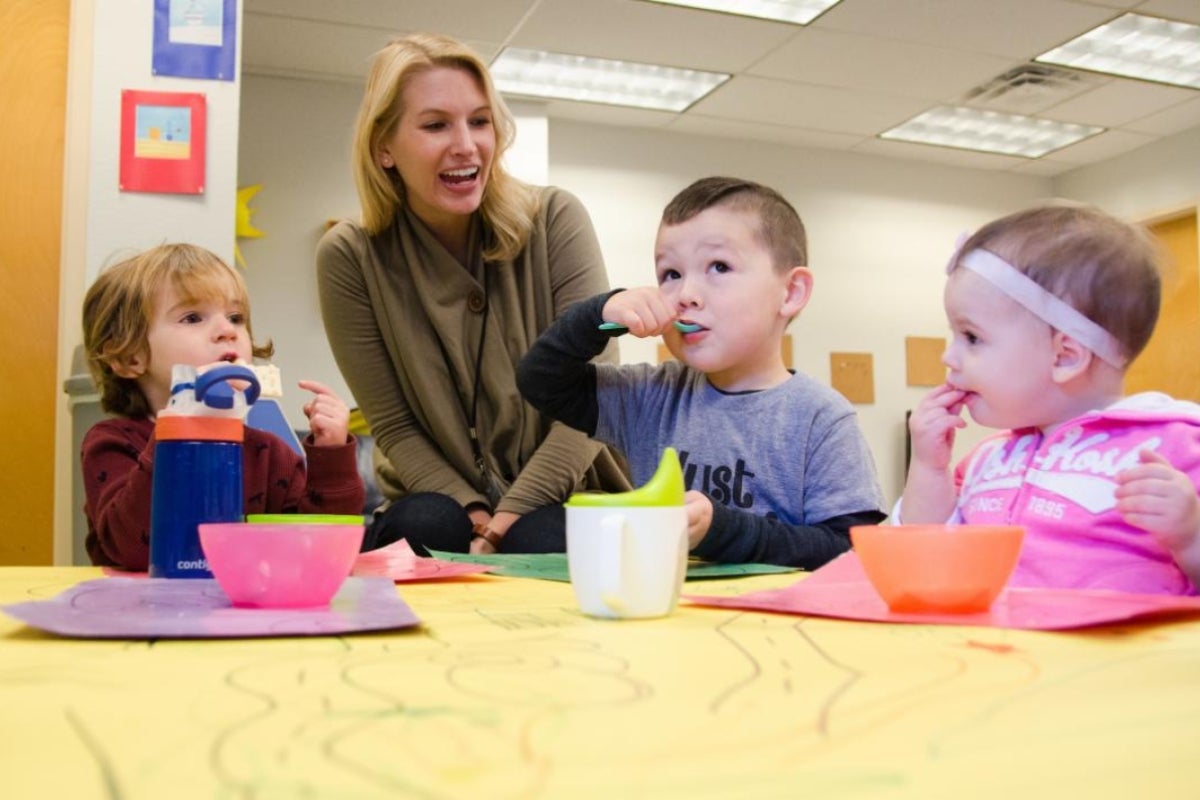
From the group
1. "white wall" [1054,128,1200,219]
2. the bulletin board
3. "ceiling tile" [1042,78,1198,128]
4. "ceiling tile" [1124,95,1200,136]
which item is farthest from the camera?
the bulletin board

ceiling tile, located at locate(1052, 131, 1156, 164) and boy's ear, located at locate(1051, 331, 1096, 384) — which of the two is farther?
ceiling tile, located at locate(1052, 131, 1156, 164)

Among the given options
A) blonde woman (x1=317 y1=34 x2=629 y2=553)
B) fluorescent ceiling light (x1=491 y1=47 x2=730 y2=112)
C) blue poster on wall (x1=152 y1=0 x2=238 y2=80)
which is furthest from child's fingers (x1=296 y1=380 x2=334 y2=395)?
fluorescent ceiling light (x1=491 y1=47 x2=730 y2=112)

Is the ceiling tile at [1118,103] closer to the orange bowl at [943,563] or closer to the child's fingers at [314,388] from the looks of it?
the child's fingers at [314,388]

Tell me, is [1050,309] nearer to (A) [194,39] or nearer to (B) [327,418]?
(B) [327,418]

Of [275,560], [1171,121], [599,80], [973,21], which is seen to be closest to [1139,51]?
[973,21]

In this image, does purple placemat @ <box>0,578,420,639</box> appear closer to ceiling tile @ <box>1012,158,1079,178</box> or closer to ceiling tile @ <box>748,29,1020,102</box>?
ceiling tile @ <box>748,29,1020,102</box>

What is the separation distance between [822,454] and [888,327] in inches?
164

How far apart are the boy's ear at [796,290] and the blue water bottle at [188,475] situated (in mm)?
748

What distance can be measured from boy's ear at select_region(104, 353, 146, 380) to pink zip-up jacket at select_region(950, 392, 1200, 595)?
96 cm

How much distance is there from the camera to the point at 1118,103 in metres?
4.48

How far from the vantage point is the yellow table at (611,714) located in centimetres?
28

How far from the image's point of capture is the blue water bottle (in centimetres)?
86

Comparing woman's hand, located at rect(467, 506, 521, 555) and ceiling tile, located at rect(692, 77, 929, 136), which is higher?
ceiling tile, located at rect(692, 77, 929, 136)

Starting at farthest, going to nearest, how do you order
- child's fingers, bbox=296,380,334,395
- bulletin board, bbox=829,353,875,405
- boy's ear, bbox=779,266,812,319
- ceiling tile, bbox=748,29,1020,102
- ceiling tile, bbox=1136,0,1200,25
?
1. bulletin board, bbox=829,353,875,405
2. ceiling tile, bbox=748,29,1020,102
3. ceiling tile, bbox=1136,0,1200,25
4. boy's ear, bbox=779,266,812,319
5. child's fingers, bbox=296,380,334,395
